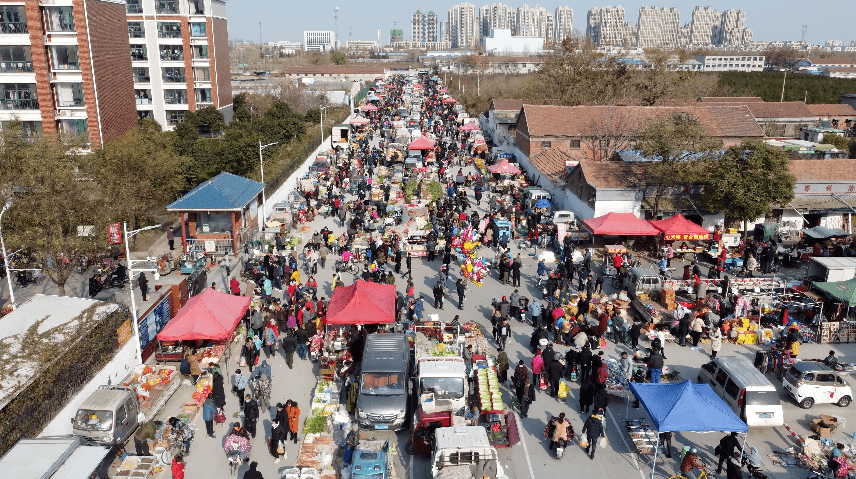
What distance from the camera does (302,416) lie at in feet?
49.7

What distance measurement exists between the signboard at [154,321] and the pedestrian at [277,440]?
5869 millimetres

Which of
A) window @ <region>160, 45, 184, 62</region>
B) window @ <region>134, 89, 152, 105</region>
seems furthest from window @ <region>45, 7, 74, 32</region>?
window @ <region>134, 89, 152, 105</region>

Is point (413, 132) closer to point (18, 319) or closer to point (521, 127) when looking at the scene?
point (521, 127)

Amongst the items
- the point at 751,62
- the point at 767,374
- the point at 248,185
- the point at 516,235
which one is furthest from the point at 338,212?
the point at 751,62

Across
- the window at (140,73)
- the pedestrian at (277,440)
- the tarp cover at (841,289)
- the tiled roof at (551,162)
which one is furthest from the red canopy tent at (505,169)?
the window at (140,73)

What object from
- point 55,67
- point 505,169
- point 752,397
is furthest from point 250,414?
point 55,67

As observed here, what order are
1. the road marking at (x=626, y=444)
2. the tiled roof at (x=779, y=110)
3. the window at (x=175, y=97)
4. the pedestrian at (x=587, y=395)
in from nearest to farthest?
1. the road marking at (x=626, y=444)
2. the pedestrian at (x=587, y=395)
3. the tiled roof at (x=779, y=110)
4. the window at (x=175, y=97)

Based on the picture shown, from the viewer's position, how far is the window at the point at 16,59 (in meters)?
33.3

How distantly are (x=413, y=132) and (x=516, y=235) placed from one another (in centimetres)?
2297

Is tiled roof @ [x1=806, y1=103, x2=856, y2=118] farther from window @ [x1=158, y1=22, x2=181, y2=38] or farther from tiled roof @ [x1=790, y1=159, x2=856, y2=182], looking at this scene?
window @ [x1=158, y1=22, x2=181, y2=38]

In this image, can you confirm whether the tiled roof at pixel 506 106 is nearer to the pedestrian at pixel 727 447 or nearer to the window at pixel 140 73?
the window at pixel 140 73

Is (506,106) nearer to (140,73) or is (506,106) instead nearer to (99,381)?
(140,73)

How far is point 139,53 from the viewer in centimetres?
5441

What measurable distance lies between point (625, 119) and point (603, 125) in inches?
54.2
